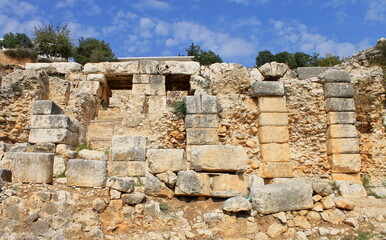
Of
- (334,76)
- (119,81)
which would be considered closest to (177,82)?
(119,81)

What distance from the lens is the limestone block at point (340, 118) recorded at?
8.62 meters

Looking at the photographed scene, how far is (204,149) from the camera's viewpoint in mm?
5633

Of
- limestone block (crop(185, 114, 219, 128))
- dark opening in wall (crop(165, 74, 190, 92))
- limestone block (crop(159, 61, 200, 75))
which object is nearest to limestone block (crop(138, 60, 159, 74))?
limestone block (crop(159, 61, 200, 75))

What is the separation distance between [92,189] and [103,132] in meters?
5.43

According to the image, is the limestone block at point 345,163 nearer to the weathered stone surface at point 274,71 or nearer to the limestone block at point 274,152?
the limestone block at point 274,152

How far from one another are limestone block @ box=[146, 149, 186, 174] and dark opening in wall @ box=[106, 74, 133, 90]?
7.67 m

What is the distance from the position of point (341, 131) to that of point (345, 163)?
867 millimetres

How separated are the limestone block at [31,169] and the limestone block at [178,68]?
7509 mm

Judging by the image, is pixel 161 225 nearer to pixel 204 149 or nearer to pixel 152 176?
pixel 152 176

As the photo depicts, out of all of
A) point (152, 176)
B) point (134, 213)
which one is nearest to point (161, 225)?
point (134, 213)

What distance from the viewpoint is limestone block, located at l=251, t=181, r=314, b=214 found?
520 cm

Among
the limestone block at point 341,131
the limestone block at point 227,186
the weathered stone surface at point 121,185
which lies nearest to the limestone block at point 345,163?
the limestone block at point 341,131

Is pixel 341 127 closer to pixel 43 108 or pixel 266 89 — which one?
pixel 266 89

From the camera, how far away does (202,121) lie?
28.3 ft
